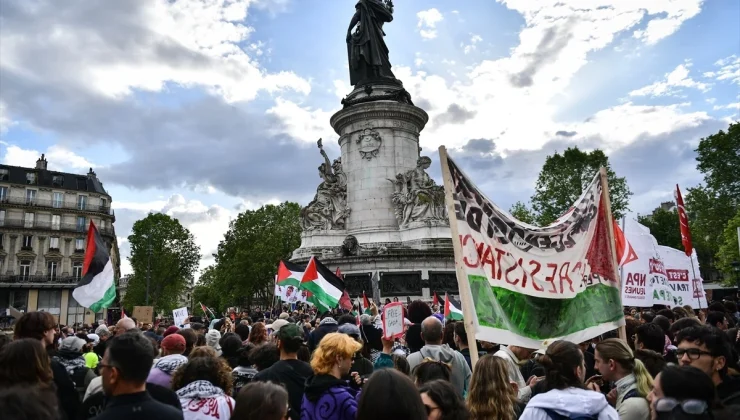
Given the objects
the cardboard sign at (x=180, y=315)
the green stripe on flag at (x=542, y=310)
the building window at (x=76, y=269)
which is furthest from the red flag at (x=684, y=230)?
the building window at (x=76, y=269)

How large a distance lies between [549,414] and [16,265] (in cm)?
6444

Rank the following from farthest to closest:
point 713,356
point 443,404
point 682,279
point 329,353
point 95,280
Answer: point 682,279, point 95,280, point 329,353, point 713,356, point 443,404

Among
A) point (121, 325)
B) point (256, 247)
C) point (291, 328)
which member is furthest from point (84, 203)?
point (291, 328)

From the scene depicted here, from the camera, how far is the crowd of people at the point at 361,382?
337 centimetres

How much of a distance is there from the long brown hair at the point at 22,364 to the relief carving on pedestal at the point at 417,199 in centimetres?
2646

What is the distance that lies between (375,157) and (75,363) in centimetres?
2633

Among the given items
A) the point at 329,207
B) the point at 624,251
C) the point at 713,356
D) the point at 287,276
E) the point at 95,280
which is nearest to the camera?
the point at 713,356

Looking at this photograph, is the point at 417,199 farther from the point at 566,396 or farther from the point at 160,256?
the point at 160,256

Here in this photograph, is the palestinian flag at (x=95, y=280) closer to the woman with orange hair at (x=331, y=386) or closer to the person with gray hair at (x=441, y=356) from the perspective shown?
the person with gray hair at (x=441, y=356)

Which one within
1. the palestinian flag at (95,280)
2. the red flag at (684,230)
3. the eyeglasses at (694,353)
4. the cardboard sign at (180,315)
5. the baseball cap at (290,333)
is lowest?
the eyeglasses at (694,353)

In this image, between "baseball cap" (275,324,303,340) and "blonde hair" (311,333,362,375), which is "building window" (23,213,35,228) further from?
"blonde hair" (311,333,362,375)

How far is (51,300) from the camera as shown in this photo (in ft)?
190

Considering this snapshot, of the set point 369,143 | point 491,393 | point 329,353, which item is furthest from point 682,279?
point 369,143

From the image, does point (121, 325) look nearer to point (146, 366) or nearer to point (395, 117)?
point (146, 366)
